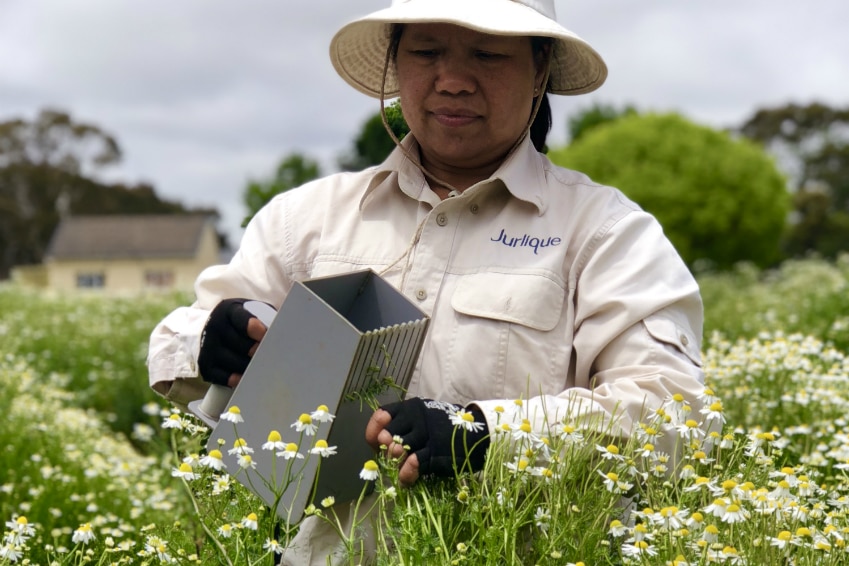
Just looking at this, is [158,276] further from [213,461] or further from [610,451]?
[610,451]

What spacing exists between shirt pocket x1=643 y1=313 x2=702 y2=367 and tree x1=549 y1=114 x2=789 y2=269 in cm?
1846

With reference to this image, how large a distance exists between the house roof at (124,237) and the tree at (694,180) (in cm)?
3255

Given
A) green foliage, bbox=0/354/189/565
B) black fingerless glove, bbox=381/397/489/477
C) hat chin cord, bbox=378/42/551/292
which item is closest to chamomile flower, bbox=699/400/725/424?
black fingerless glove, bbox=381/397/489/477

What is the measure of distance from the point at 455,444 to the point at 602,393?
366 mm

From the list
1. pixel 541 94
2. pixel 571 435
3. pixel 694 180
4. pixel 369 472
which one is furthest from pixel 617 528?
pixel 694 180

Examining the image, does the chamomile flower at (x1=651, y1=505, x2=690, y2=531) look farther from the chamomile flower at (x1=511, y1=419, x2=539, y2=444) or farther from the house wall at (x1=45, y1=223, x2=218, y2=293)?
the house wall at (x1=45, y1=223, x2=218, y2=293)

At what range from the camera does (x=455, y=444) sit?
1.96 metres

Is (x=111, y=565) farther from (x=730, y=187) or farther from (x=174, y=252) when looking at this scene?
(x=174, y=252)

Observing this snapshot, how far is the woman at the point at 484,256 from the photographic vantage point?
7.27 ft

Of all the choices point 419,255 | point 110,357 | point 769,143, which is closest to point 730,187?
point 110,357

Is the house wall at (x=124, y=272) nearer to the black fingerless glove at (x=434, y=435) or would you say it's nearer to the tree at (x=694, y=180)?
the tree at (x=694, y=180)

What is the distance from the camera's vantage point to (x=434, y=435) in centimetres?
192

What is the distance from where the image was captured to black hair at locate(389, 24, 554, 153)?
2517mm

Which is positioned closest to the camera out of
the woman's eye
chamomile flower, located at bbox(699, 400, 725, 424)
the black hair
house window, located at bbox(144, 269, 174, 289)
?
chamomile flower, located at bbox(699, 400, 725, 424)
